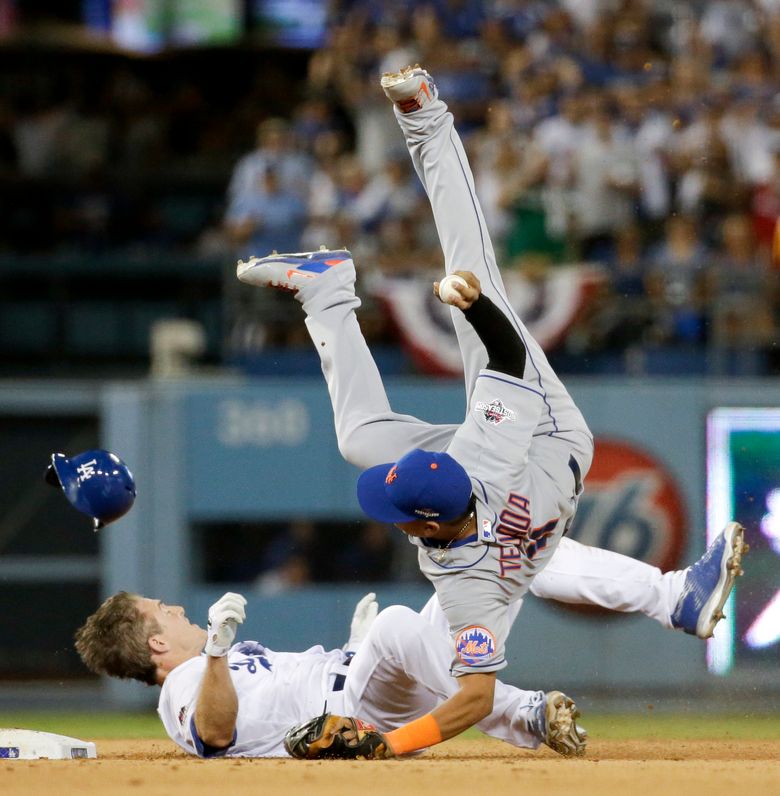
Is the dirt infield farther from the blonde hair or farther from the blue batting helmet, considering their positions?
the blue batting helmet

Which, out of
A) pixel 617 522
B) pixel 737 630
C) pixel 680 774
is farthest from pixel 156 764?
pixel 617 522

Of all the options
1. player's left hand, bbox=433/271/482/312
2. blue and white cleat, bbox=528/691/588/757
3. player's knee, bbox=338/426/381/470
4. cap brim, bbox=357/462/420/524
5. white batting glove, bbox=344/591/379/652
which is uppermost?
player's left hand, bbox=433/271/482/312

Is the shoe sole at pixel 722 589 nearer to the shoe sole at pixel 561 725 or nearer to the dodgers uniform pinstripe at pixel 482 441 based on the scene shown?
the dodgers uniform pinstripe at pixel 482 441

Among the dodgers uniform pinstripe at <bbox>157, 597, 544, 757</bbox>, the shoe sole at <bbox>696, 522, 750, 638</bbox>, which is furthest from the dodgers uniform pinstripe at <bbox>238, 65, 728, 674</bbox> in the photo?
the dodgers uniform pinstripe at <bbox>157, 597, 544, 757</bbox>

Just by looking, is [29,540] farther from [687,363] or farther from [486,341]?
[486,341]

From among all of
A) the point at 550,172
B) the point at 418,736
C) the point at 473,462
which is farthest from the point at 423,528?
the point at 550,172
